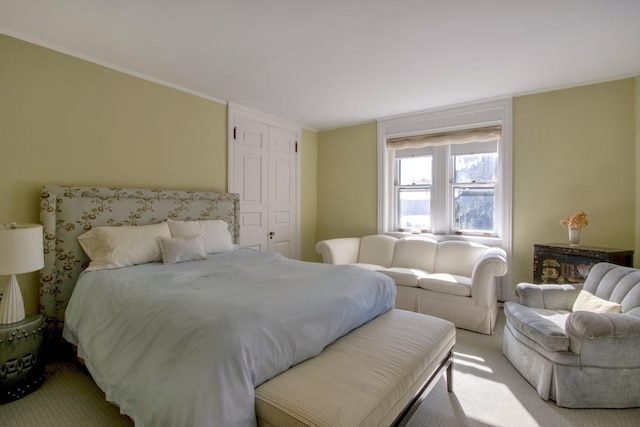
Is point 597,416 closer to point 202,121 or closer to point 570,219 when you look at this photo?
point 570,219

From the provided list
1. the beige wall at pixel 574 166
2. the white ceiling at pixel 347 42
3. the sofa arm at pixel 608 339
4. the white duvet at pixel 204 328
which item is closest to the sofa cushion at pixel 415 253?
the beige wall at pixel 574 166

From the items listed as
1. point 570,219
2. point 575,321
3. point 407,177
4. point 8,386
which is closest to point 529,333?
point 575,321

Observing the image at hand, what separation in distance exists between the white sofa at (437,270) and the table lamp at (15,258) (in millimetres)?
2908

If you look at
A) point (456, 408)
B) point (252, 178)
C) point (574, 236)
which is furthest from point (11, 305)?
point (574, 236)

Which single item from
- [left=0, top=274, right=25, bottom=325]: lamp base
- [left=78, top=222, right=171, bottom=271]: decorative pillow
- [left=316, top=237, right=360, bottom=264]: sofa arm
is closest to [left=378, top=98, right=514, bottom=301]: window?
[left=316, top=237, right=360, bottom=264]: sofa arm

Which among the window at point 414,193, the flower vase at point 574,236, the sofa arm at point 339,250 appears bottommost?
the sofa arm at point 339,250

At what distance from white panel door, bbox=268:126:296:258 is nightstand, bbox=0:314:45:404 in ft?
9.11

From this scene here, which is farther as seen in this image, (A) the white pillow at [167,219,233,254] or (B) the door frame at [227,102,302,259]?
(B) the door frame at [227,102,302,259]

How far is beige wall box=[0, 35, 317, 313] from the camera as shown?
245 centimetres

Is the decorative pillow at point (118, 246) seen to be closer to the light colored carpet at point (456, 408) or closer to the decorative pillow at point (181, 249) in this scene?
the decorative pillow at point (181, 249)

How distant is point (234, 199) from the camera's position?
392 cm

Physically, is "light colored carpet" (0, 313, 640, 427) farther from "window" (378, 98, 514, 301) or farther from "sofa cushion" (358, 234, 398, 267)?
"sofa cushion" (358, 234, 398, 267)

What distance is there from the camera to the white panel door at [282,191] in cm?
463

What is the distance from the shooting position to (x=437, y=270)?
3.89 meters
